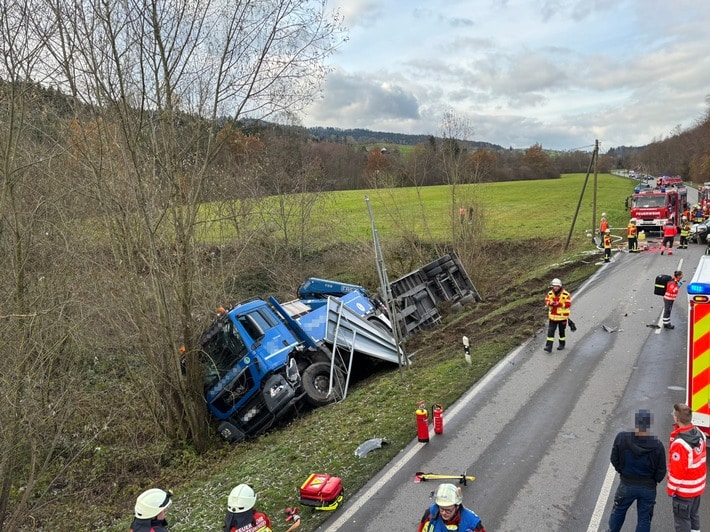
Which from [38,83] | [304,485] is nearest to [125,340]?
[38,83]

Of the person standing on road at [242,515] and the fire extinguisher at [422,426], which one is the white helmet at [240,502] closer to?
the person standing on road at [242,515]

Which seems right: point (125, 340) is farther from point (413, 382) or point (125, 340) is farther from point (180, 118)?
point (413, 382)

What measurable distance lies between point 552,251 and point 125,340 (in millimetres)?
21209

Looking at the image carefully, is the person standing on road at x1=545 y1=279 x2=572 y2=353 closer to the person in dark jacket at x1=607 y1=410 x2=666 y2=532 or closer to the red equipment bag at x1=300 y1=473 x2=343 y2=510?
the person in dark jacket at x1=607 y1=410 x2=666 y2=532

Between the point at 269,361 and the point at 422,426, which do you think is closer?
the point at 422,426

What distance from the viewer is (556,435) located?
7.19 meters

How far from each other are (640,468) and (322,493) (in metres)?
3.40

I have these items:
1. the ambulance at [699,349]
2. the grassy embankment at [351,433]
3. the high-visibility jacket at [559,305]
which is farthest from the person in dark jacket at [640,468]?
the high-visibility jacket at [559,305]

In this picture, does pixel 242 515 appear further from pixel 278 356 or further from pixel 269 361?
pixel 278 356

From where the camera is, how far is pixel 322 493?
595cm

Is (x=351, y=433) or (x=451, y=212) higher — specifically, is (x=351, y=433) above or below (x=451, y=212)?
below

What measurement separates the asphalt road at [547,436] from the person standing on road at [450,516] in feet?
5.53

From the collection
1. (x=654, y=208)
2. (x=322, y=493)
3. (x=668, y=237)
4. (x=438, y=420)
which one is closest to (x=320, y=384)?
(x=438, y=420)

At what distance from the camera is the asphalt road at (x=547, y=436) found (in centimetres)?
566
